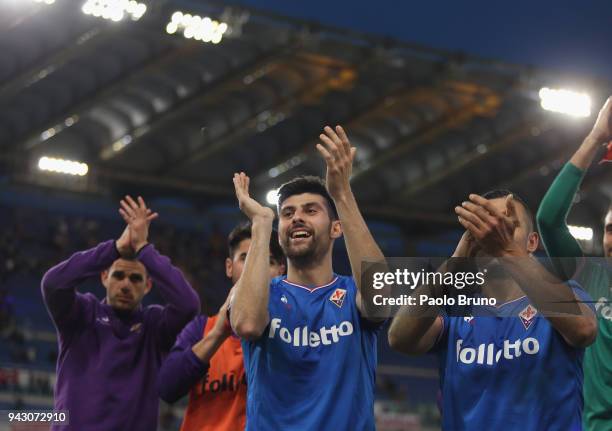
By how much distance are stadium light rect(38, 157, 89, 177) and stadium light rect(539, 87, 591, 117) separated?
11473 millimetres

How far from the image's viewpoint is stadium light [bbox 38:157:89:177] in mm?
23375

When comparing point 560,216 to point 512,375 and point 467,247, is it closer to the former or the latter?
point 467,247

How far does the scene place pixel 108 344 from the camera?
5.71 meters

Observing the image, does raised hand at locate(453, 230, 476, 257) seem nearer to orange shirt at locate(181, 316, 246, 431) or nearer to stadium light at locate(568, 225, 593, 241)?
stadium light at locate(568, 225, 593, 241)

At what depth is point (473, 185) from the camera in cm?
2822

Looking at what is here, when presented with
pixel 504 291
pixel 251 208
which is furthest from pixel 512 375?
pixel 251 208

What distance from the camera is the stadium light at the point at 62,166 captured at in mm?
23375

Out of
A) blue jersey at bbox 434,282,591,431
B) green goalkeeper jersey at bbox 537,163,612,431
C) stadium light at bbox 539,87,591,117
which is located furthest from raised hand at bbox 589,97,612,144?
stadium light at bbox 539,87,591,117

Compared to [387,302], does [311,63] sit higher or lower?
higher

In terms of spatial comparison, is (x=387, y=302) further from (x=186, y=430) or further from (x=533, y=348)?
(x=186, y=430)

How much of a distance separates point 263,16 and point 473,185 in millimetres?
10423

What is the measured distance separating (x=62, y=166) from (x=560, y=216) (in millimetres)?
→ 20911

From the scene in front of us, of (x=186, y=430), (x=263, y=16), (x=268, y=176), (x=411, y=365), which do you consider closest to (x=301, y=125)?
(x=268, y=176)

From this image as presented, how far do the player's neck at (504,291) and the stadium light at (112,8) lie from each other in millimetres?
15844
